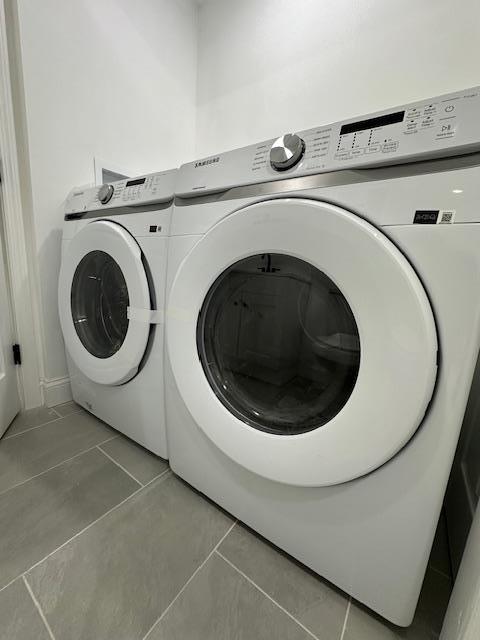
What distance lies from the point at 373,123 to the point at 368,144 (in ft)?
0.12

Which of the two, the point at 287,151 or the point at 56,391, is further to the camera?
the point at 56,391

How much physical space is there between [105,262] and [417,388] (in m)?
0.93

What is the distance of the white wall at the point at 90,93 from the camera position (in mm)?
942

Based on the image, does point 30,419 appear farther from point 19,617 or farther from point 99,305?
point 19,617

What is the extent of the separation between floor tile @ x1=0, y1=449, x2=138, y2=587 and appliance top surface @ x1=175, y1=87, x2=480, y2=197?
0.85m

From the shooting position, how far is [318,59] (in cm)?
107

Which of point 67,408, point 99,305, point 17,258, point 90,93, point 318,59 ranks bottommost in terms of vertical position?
point 67,408

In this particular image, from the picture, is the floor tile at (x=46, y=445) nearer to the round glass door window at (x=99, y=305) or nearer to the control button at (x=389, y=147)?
the round glass door window at (x=99, y=305)

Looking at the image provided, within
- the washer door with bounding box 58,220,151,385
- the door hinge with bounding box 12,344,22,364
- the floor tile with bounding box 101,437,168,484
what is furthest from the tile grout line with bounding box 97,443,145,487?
the door hinge with bounding box 12,344,22,364

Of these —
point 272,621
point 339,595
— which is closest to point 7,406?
point 272,621

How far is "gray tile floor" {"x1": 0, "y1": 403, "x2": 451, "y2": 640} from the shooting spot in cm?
47

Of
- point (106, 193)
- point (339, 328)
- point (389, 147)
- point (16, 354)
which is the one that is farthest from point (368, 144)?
point (16, 354)

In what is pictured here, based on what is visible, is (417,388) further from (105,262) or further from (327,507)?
(105,262)

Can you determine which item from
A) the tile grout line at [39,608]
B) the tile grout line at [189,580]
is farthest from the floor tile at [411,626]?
the tile grout line at [39,608]
